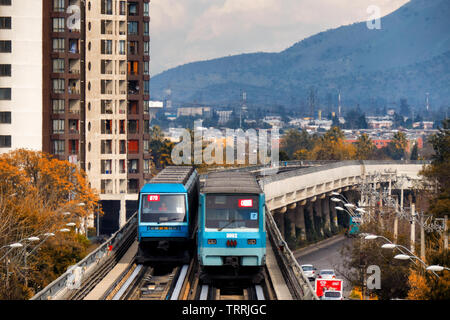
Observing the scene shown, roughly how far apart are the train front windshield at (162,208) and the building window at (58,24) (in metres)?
61.2

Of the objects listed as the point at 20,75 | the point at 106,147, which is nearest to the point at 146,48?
the point at 106,147

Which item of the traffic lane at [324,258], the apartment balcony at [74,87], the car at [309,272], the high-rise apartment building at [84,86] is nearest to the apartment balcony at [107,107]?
the high-rise apartment building at [84,86]

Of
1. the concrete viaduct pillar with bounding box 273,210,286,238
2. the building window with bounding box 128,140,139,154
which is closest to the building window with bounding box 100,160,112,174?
the building window with bounding box 128,140,139,154

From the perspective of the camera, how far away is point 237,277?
113ft

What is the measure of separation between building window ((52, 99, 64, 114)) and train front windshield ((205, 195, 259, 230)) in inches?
2592

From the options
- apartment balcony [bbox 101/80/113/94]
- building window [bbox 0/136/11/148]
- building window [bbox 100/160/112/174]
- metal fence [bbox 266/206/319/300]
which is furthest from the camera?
apartment balcony [bbox 101/80/113/94]

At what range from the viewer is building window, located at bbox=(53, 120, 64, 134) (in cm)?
9612

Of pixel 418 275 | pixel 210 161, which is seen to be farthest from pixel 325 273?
pixel 210 161

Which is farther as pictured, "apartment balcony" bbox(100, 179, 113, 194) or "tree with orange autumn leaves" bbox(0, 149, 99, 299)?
"apartment balcony" bbox(100, 179, 113, 194)

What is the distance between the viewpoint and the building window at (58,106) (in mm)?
96625

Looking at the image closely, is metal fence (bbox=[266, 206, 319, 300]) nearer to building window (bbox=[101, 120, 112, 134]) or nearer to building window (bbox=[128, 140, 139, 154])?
building window (bbox=[101, 120, 112, 134])

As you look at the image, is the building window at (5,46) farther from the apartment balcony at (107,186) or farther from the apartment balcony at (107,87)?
the apartment balcony at (107,186)
